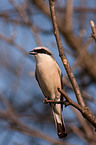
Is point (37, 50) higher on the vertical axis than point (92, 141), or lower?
higher

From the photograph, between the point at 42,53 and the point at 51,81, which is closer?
the point at 51,81

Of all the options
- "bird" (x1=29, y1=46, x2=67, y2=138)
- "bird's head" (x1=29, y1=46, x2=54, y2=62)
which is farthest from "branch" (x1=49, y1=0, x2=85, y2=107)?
"bird's head" (x1=29, y1=46, x2=54, y2=62)

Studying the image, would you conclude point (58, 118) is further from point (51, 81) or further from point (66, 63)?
point (66, 63)

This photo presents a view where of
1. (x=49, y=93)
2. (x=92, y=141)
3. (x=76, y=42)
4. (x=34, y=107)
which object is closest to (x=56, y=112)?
(x=49, y=93)

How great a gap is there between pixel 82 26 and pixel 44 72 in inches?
167

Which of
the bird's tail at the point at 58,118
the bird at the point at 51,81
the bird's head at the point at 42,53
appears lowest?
the bird's tail at the point at 58,118

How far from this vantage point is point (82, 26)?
21.4 feet

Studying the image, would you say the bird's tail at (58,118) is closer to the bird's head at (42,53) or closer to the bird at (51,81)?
the bird at (51,81)

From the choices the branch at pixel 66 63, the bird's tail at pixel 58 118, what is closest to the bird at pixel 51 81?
the bird's tail at pixel 58 118

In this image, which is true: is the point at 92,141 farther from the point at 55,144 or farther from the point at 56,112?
the point at 56,112

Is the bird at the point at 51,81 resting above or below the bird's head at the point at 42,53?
below

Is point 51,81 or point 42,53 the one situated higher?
point 42,53

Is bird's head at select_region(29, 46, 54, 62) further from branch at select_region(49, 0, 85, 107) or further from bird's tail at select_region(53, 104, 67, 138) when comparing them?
branch at select_region(49, 0, 85, 107)

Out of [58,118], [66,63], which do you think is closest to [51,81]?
[58,118]
